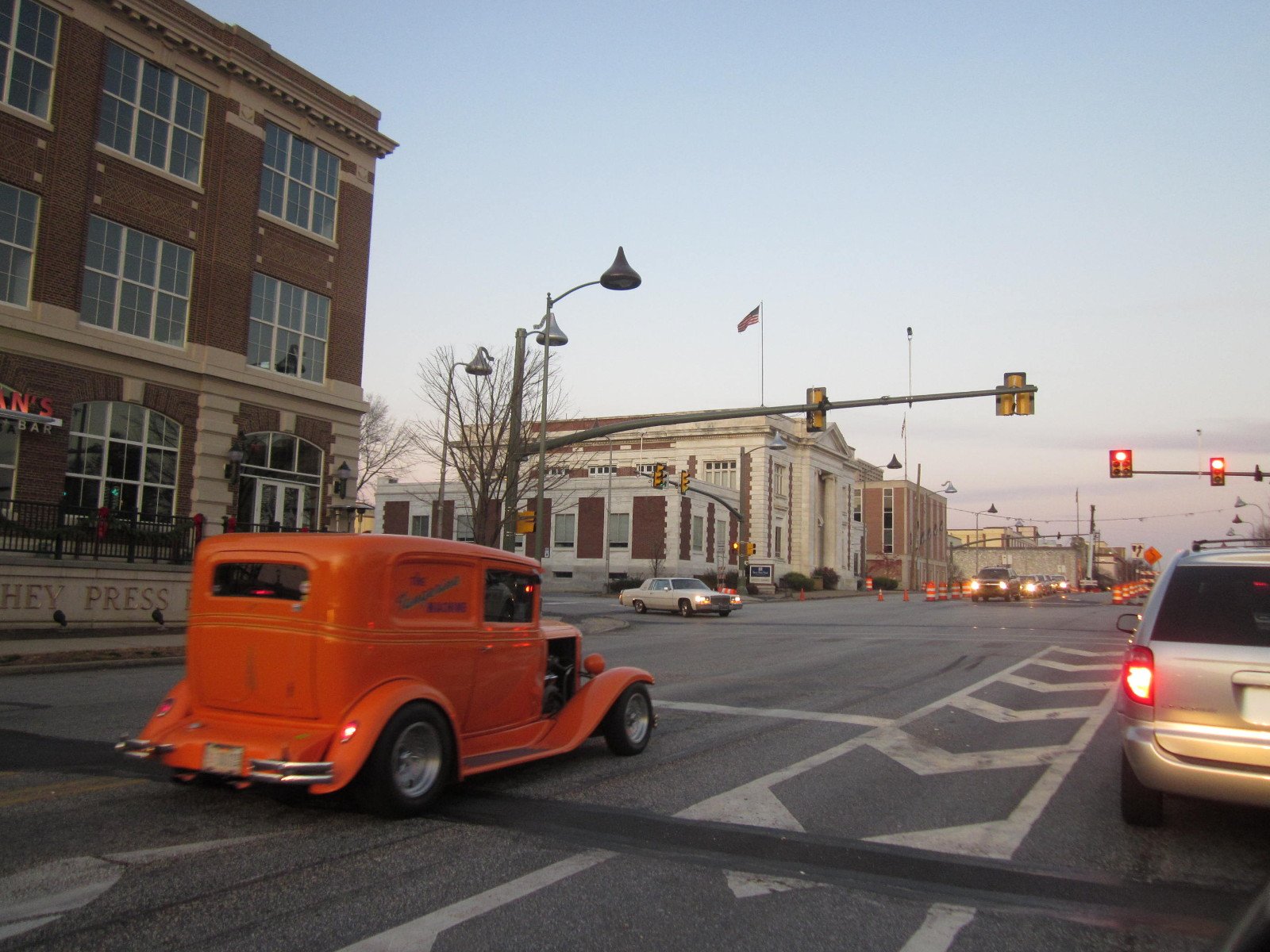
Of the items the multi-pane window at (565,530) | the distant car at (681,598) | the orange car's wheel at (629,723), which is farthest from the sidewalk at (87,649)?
the multi-pane window at (565,530)

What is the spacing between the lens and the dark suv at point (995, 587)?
49.5 m

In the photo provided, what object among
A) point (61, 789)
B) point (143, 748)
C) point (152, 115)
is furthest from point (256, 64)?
point (143, 748)

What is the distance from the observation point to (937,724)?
10055 mm

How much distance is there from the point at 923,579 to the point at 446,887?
10528cm

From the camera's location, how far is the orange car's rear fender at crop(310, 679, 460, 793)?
5559 millimetres

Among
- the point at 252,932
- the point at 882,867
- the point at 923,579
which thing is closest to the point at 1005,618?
the point at 882,867

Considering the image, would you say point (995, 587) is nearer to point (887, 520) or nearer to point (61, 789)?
point (61, 789)

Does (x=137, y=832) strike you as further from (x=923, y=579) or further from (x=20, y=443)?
(x=923, y=579)

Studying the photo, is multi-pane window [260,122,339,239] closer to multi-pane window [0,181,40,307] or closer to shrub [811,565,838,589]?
multi-pane window [0,181,40,307]

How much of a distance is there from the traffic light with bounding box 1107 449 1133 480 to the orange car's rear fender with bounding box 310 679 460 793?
34555mm

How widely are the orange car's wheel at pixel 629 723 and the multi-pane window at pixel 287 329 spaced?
21.1m

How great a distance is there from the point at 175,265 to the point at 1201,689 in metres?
24.8

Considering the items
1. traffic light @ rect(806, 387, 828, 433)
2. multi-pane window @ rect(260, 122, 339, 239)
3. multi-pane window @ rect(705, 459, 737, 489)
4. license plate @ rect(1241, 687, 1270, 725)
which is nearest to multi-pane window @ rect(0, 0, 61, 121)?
multi-pane window @ rect(260, 122, 339, 239)

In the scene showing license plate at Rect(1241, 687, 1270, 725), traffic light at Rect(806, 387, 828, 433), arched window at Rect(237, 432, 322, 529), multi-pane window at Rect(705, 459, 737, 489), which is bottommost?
license plate at Rect(1241, 687, 1270, 725)
